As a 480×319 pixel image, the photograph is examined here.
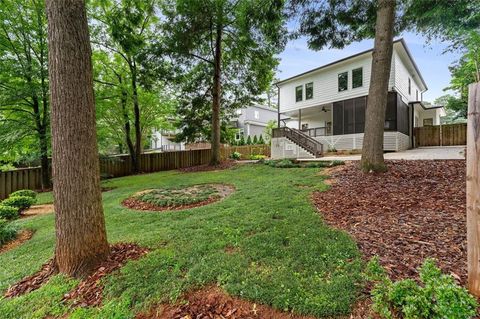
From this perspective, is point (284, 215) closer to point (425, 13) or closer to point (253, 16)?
point (425, 13)

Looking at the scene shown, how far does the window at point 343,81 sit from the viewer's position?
1579 centimetres

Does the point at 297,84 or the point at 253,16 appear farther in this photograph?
the point at 297,84

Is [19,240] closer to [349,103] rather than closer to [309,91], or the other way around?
[349,103]

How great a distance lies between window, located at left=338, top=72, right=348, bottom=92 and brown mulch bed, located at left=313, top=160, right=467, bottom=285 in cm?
1033

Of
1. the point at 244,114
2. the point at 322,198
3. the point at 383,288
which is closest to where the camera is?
the point at 383,288

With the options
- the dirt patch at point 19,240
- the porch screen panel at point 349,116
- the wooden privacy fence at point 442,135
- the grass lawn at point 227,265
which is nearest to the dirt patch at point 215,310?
the grass lawn at point 227,265

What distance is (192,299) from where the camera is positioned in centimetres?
229

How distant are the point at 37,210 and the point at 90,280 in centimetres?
703

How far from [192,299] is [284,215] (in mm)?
2412

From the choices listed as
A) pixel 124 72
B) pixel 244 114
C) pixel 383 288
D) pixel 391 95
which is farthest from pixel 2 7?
pixel 244 114

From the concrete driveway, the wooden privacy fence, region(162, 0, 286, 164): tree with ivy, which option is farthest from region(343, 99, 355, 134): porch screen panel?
the wooden privacy fence

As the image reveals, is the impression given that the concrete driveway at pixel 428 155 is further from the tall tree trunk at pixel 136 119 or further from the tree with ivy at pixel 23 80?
the tree with ivy at pixel 23 80

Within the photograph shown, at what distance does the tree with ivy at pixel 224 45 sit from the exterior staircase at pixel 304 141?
331cm

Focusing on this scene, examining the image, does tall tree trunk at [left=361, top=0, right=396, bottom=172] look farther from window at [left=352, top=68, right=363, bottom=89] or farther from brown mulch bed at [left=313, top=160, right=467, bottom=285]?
window at [left=352, top=68, right=363, bottom=89]
